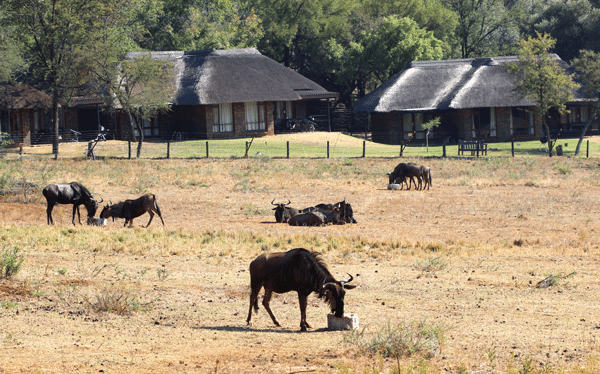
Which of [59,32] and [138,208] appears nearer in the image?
[138,208]

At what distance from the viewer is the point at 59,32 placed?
1706 inches

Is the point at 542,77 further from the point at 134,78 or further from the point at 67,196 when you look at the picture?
the point at 67,196

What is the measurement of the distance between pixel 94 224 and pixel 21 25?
24978mm

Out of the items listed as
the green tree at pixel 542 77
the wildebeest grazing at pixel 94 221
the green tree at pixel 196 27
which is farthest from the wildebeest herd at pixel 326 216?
the green tree at pixel 196 27

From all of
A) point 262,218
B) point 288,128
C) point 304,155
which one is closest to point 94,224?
point 262,218

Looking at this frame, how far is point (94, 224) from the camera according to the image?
23609 millimetres

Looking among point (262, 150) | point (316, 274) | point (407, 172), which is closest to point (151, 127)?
point (262, 150)

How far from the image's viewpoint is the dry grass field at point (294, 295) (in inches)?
371

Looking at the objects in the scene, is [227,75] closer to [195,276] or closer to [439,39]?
[439,39]

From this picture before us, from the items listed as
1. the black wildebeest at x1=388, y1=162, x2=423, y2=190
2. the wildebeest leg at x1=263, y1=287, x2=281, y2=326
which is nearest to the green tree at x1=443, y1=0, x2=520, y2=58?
the black wildebeest at x1=388, y1=162, x2=423, y2=190

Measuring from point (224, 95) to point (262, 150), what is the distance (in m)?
7.75

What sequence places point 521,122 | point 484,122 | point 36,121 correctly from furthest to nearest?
1. point 521,122
2. point 484,122
3. point 36,121

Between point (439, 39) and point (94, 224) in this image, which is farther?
point (439, 39)

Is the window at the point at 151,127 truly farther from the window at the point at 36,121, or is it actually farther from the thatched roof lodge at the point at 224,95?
the window at the point at 36,121
